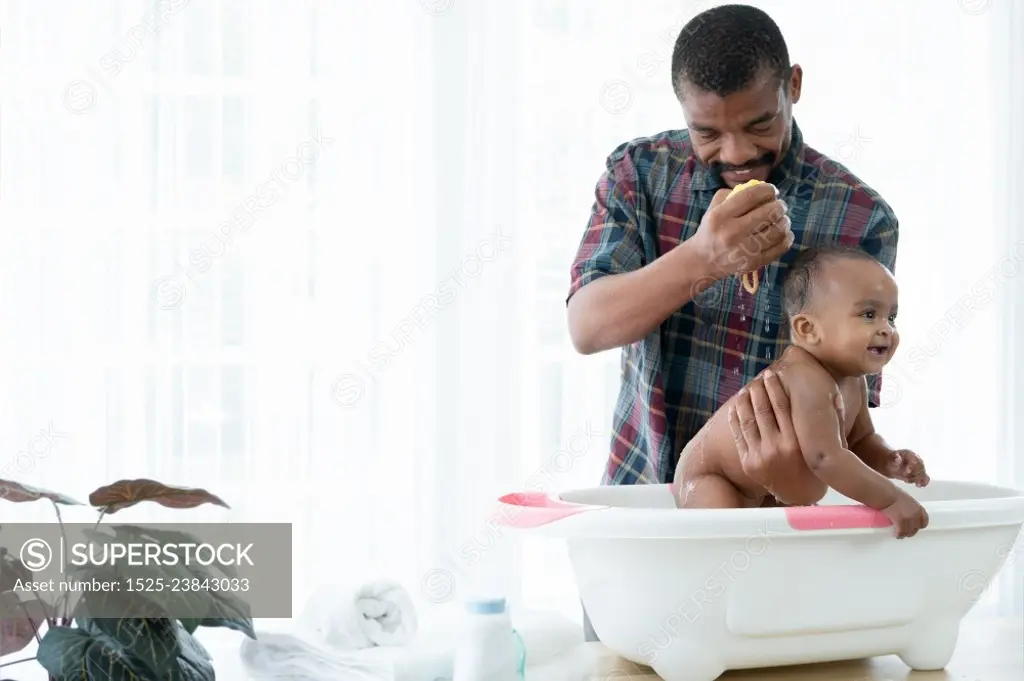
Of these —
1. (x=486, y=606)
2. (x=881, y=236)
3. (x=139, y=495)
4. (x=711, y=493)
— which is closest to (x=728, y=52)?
(x=881, y=236)

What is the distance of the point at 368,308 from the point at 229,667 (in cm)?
133

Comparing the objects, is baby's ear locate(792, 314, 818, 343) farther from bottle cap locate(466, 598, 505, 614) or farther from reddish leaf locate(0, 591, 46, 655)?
reddish leaf locate(0, 591, 46, 655)

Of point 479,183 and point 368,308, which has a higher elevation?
point 479,183

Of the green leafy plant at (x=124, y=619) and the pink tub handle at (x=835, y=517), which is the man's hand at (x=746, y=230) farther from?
the green leafy plant at (x=124, y=619)

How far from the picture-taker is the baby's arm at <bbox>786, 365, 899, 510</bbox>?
36.9 inches

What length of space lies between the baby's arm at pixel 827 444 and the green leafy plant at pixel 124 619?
1.77ft

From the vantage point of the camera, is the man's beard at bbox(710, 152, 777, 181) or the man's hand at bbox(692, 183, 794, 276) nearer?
the man's hand at bbox(692, 183, 794, 276)

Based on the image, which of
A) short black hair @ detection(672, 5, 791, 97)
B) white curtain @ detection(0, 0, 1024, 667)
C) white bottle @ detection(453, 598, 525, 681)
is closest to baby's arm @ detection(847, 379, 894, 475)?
short black hair @ detection(672, 5, 791, 97)

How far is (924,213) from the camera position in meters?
2.82

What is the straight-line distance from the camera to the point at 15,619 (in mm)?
1042

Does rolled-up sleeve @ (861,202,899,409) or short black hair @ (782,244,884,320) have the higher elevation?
rolled-up sleeve @ (861,202,899,409)

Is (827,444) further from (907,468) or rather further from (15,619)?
(15,619)

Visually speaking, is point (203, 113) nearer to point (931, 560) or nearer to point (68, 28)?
point (68, 28)

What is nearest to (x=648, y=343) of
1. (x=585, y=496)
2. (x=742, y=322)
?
(x=742, y=322)
